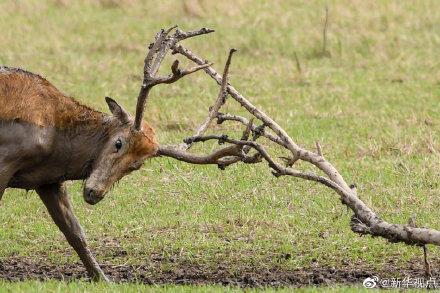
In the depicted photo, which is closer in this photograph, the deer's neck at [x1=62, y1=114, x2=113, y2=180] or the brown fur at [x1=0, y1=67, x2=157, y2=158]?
the brown fur at [x1=0, y1=67, x2=157, y2=158]

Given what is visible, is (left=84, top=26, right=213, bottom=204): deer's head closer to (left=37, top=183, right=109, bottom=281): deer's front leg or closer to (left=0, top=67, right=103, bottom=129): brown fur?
(left=0, top=67, right=103, bottom=129): brown fur

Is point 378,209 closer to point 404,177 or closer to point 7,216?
point 404,177

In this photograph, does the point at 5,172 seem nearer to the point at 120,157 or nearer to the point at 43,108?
the point at 43,108

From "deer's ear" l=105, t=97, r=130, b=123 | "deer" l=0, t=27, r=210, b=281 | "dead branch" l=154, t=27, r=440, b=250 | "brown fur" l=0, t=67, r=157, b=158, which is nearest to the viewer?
"dead branch" l=154, t=27, r=440, b=250

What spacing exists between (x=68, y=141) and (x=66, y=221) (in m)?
0.71

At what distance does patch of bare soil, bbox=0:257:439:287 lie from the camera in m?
10.3

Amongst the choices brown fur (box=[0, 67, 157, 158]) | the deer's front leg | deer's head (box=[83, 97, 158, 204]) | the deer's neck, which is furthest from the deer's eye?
the deer's front leg

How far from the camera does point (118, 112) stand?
1005 cm

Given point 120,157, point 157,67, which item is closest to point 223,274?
point 120,157

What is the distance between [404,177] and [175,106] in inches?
166

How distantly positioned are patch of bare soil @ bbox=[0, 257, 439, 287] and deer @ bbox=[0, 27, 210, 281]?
1.51 ft

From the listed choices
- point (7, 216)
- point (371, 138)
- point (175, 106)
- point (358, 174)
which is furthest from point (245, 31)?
point (7, 216)

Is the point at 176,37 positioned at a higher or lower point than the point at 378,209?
higher

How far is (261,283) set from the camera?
1025 cm
